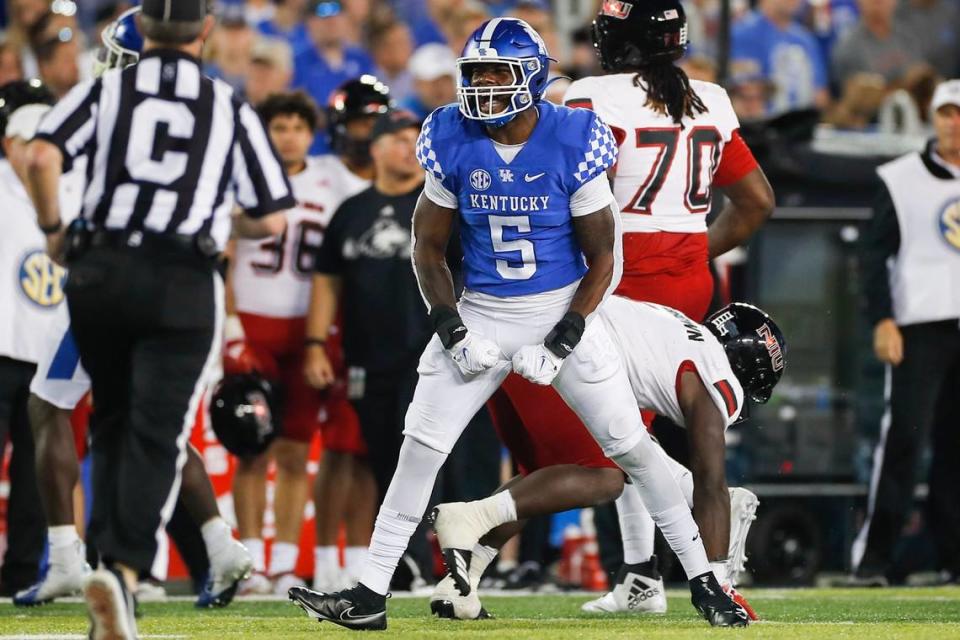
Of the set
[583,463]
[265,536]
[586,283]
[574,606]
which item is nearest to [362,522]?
[265,536]

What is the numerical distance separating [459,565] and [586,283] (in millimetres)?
1020

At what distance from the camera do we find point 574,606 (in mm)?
7363

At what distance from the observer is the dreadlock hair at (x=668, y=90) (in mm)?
6691

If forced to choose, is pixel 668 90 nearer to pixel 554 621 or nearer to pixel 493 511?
pixel 493 511

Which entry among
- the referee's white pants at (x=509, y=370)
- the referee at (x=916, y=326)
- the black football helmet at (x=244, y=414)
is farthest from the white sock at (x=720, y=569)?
the referee at (x=916, y=326)

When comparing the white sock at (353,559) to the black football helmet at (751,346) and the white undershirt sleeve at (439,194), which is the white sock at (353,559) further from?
the white undershirt sleeve at (439,194)

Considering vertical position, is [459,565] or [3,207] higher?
[3,207]

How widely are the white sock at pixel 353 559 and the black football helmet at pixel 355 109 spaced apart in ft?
6.18

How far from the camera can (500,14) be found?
13.2 m

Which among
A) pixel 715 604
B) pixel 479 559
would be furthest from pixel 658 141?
pixel 715 604

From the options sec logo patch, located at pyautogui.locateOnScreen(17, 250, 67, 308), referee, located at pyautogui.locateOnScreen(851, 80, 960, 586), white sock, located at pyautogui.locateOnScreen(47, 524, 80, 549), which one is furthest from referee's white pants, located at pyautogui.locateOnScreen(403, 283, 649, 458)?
Answer: referee, located at pyautogui.locateOnScreen(851, 80, 960, 586)

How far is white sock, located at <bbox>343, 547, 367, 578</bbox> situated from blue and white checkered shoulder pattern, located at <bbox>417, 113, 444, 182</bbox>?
3.06m

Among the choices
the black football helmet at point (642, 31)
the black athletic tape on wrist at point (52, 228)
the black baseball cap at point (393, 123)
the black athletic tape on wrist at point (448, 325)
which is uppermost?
the black football helmet at point (642, 31)

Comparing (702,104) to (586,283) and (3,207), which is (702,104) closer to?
(586,283)
